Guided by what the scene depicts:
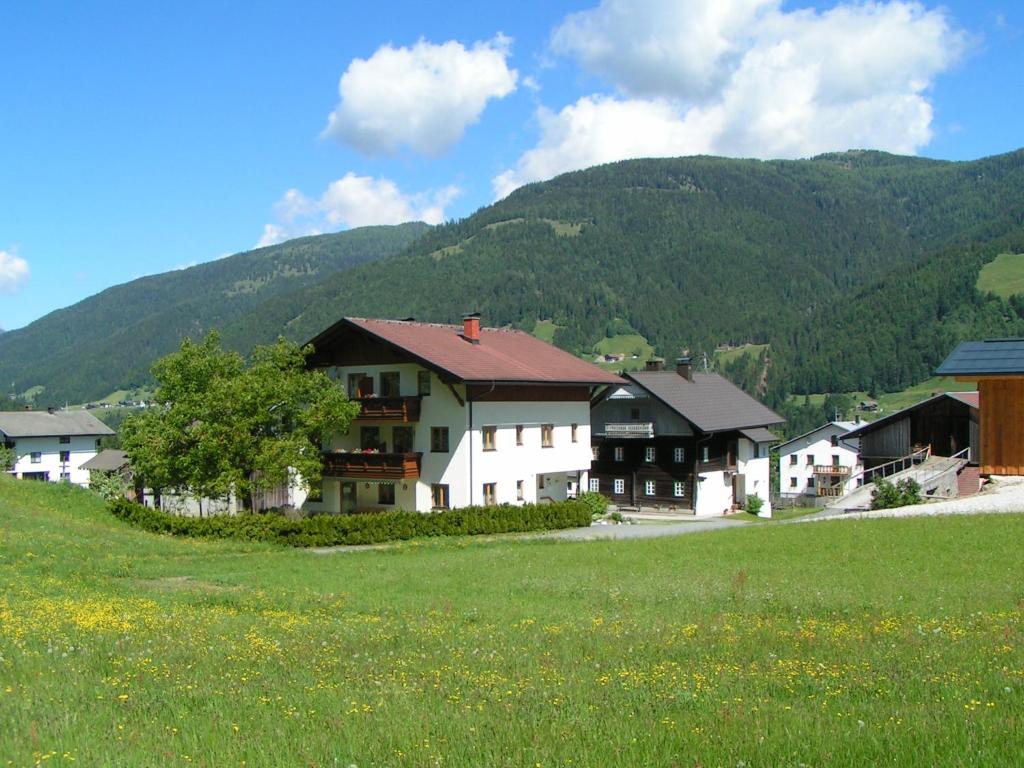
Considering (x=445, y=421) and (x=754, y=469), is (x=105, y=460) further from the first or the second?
(x=754, y=469)

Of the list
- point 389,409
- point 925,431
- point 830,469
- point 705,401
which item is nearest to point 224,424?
point 389,409

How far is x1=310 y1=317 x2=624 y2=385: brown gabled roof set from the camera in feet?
152

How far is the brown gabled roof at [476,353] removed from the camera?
4619 centimetres

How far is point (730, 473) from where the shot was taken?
215ft

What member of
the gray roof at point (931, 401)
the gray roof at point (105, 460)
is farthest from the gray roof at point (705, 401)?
the gray roof at point (105, 460)

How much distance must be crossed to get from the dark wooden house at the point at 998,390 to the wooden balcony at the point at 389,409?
24.5 m

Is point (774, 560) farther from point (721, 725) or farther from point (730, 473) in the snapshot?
point (730, 473)

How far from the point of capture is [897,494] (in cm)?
4322

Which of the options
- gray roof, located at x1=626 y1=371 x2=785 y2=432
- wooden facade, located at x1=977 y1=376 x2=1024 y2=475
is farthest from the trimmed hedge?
gray roof, located at x1=626 y1=371 x2=785 y2=432

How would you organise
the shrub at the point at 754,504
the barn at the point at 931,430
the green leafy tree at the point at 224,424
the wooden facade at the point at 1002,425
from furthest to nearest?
1. the shrub at the point at 754,504
2. the barn at the point at 931,430
3. the green leafy tree at the point at 224,424
4. the wooden facade at the point at 1002,425

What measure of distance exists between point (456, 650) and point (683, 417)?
50.2 meters

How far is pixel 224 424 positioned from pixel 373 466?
26.7 ft

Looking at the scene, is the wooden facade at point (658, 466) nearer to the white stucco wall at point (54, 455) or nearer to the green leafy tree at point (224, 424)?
the green leafy tree at point (224, 424)

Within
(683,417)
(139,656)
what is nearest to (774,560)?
(139,656)
